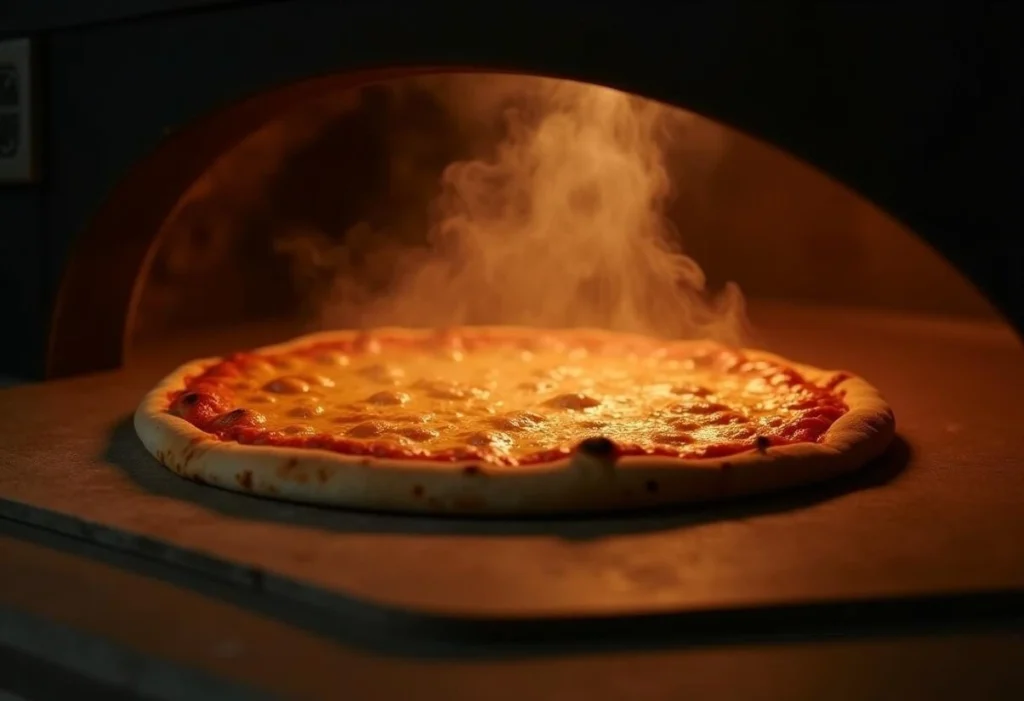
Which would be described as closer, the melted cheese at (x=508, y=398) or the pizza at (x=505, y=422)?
the pizza at (x=505, y=422)

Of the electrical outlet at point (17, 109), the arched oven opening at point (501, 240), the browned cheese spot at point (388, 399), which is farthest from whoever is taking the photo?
the arched oven opening at point (501, 240)

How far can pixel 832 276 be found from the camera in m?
3.76

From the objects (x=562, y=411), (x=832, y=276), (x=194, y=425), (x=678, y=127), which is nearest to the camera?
(x=194, y=425)

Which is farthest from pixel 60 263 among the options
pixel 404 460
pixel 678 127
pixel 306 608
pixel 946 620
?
pixel 946 620

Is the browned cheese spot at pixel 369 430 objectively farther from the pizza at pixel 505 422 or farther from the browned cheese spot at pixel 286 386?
the browned cheese spot at pixel 286 386

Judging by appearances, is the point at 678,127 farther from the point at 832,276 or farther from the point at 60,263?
the point at 60,263

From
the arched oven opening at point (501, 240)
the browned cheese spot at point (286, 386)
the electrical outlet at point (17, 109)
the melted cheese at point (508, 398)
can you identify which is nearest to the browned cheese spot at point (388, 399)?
the melted cheese at point (508, 398)

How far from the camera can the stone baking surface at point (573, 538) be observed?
129 cm

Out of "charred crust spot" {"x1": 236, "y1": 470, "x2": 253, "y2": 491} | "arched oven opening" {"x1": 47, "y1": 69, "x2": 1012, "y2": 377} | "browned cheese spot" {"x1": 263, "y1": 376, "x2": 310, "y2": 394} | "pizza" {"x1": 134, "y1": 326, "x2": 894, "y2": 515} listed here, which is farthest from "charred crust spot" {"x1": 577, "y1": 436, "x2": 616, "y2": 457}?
"arched oven opening" {"x1": 47, "y1": 69, "x2": 1012, "y2": 377}

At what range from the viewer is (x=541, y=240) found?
317cm

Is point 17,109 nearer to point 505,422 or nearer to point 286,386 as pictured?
point 286,386

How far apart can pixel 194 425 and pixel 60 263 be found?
0.88 metres

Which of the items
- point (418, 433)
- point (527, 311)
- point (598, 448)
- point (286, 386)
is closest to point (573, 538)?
point (598, 448)

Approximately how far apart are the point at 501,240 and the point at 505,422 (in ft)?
4.55
